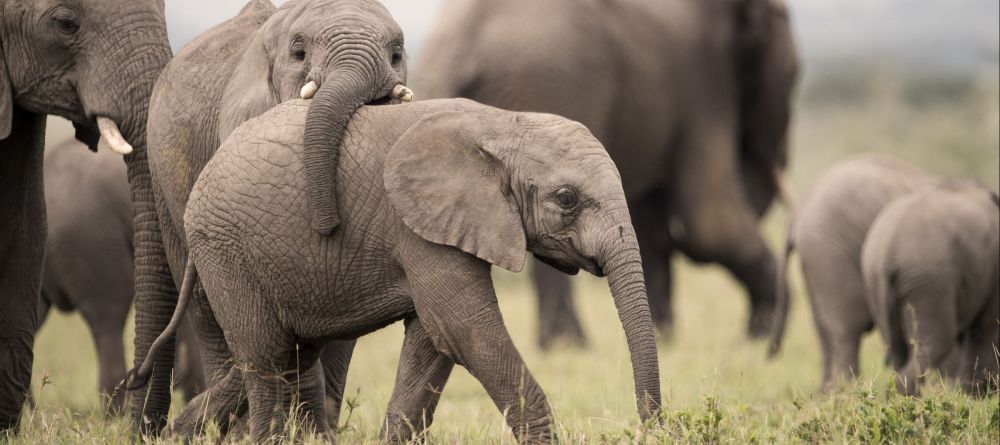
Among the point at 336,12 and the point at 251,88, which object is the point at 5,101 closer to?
the point at 251,88

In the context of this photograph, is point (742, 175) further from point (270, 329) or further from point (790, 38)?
point (270, 329)

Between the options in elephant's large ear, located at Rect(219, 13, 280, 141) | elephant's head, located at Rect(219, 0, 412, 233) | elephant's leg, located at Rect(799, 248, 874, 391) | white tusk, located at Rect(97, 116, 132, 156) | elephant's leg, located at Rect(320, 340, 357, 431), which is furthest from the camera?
elephant's leg, located at Rect(799, 248, 874, 391)

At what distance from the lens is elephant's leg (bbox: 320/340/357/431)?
20.7 ft

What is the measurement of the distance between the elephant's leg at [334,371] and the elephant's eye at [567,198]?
5.28ft

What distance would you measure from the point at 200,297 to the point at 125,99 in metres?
0.95

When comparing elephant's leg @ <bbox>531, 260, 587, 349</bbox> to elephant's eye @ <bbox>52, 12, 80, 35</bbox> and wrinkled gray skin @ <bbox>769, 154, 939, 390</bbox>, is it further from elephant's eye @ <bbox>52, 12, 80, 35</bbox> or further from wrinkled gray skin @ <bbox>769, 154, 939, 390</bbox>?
elephant's eye @ <bbox>52, 12, 80, 35</bbox>

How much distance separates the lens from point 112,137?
20.5ft

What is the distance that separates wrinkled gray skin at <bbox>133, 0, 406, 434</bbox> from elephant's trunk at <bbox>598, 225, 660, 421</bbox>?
1.05 m

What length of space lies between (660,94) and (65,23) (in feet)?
15.3

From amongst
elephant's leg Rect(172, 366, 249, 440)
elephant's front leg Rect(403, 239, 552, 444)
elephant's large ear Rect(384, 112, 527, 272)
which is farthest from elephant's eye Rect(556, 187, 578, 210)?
elephant's leg Rect(172, 366, 249, 440)

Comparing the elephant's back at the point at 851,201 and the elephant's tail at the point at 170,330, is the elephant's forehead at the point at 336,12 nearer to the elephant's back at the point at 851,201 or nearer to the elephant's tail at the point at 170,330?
the elephant's tail at the point at 170,330

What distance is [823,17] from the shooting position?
14050cm

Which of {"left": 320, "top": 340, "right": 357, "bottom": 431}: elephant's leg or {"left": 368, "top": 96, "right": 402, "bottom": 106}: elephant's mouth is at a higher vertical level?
{"left": 368, "top": 96, "right": 402, "bottom": 106}: elephant's mouth

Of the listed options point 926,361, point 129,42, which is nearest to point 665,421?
point 926,361
